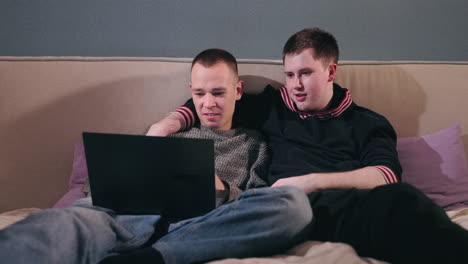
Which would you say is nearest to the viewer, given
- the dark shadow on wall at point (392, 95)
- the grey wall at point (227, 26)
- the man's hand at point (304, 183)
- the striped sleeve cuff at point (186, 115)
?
the man's hand at point (304, 183)

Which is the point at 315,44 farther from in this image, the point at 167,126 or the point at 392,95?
the point at 167,126

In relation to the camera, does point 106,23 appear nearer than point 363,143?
No

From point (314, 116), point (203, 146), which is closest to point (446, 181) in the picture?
point (314, 116)

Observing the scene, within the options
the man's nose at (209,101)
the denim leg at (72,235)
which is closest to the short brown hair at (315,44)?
the man's nose at (209,101)

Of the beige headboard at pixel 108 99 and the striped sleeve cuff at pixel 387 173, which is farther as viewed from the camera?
the beige headboard at pixel 108 99

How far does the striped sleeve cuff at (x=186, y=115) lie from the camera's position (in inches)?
47.6

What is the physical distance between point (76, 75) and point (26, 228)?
71cm

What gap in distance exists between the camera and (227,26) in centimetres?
159

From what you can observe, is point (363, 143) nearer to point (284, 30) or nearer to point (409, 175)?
point (409, 175)

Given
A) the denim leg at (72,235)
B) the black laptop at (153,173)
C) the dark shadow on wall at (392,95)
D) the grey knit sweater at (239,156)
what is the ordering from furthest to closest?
the dark shadow on wall at (392,95) < the grey knit sweater at (239,156) < the black laptop at (153,173) < the denim leg at (72,235)

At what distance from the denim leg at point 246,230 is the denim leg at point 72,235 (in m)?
0.10

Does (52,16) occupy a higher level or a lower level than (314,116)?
higher

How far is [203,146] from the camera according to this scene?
770 millimetres

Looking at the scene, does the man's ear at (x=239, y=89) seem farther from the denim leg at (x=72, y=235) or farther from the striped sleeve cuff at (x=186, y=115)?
the denim leg at (x=72, y=235)
